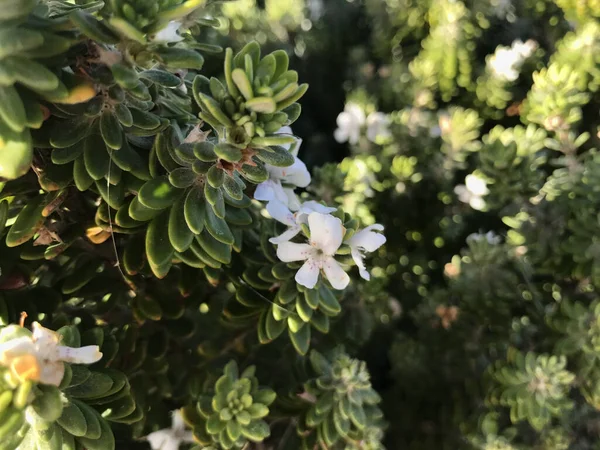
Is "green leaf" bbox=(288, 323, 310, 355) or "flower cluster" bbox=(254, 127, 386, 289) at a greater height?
"flower cluster" bbox=(254, 127, 386, 289)

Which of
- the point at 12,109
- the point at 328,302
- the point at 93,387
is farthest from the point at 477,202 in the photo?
the point at 12,109

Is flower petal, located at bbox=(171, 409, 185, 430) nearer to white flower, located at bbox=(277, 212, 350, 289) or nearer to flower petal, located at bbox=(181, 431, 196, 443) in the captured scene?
flower petal, located at bbox=(181, 431, 196, 443)

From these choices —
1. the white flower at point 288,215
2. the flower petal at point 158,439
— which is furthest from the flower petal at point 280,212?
the flower petal at point 158,439

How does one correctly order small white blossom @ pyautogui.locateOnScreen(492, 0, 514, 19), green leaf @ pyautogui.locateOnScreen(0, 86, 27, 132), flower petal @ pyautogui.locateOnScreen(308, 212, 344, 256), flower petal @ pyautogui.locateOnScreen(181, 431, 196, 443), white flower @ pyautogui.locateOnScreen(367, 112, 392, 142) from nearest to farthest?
green leaf @ pyautogui.locateOnScreen(0, 86, 27, 132) < flower petal @ pyautogui.locateOnScreen(308, 212, 344, 256) < flower petal @ pyautogui.locateOnScreen(181, 431, 196, 443) < white flower @ pyautogui.locateOnScreen(367, 112, 392, 142) < small white blossom @ pyautogui.locateOnScreen(492, 0, 514, 19)

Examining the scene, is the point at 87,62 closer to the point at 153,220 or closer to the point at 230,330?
the point at 153,220

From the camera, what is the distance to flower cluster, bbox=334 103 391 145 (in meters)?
1.53

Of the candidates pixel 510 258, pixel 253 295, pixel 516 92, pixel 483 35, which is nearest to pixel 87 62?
pixel 253 295

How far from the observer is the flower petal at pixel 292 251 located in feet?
2.35

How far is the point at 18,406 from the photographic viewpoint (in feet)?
1.59

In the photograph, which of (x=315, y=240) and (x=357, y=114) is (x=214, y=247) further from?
(x=357, y=114)

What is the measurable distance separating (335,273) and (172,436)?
0.43 meters

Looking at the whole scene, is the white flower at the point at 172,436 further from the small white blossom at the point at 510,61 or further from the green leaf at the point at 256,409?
the small white blossom at the point at 510,61

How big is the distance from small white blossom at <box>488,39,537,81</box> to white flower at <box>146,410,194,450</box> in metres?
1.32

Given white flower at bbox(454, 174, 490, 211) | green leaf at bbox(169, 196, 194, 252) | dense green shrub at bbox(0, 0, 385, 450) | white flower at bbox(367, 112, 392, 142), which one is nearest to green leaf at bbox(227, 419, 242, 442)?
dense green shrub at bbox(0, 0, 385, 450)
